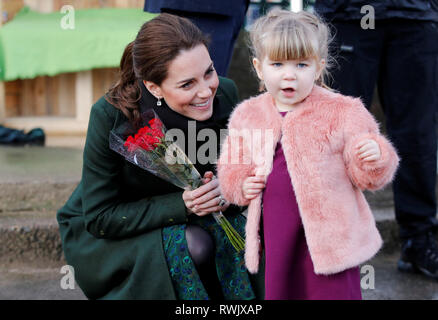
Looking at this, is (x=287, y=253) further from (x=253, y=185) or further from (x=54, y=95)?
(x=54, y=95)

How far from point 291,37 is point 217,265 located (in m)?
0.91

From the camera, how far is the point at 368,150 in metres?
1.74

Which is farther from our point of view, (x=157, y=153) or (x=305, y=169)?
(x=157, y=153)

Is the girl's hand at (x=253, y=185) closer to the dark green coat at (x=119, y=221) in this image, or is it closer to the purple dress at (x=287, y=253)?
the purple dress at (x=287, y=253)

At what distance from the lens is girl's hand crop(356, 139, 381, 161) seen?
1.73 metres

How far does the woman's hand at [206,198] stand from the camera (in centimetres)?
214

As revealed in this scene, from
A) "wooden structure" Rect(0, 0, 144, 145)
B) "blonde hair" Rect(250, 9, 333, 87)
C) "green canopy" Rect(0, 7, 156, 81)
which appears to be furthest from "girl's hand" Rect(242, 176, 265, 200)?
"wooden structure" Rect(0, 0, 144, 145)

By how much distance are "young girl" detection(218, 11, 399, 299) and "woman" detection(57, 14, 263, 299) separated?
0.94 ft

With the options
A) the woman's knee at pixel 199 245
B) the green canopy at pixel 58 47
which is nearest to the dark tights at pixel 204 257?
the woman's knee at pixel 199 245

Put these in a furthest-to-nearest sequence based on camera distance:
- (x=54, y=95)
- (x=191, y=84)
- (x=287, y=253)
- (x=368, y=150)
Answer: (x=54, y=95)
(x=191, y=84)
(x=287, y=253)
(x=368, y=150)

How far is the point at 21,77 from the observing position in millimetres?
4602

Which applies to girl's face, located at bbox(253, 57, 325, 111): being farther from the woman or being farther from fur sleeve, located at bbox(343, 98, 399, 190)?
the woman

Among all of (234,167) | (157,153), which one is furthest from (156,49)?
(234,167)
